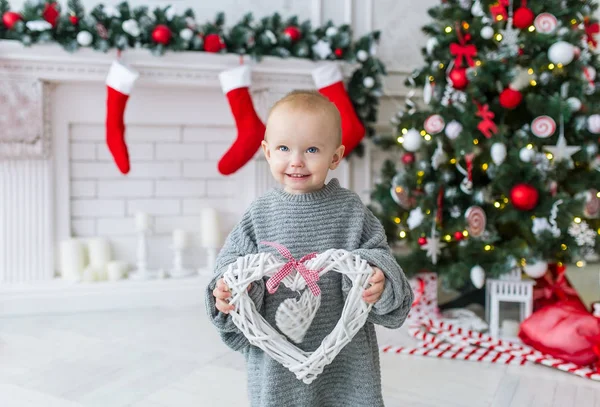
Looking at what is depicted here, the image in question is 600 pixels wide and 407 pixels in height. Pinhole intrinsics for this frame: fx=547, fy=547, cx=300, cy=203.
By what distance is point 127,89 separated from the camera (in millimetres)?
2648

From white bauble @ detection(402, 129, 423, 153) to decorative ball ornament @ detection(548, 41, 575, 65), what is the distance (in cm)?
64

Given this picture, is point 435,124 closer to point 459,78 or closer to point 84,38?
point 459,78

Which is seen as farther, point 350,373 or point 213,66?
point 213,66

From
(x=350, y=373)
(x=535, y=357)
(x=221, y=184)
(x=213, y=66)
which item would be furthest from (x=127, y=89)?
(x=535, y=357)

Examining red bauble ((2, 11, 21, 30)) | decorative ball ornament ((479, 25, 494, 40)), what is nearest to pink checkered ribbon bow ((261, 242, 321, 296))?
decorative ball ornament ((479, 25, 494, 40))

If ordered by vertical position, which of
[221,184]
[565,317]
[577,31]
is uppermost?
[577,31]

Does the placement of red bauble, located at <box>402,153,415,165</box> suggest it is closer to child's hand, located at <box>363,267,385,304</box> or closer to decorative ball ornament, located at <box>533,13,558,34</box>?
decorative ball ornament, located at <box>533,13,558,34</box>

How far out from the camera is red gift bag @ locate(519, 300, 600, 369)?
2.04 meters

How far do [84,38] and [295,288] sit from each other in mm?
2018

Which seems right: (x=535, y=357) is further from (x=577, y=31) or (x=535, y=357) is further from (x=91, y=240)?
(x=91, y=240)

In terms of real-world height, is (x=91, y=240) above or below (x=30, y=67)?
below

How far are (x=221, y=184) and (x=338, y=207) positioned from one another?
2.07 meters

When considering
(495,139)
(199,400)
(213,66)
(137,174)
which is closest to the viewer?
(199,400)

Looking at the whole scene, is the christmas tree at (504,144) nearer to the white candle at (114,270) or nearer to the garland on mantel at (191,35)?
the garland on mantel at (191,35)
